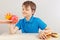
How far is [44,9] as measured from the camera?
130cm

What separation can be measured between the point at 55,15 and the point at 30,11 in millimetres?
445

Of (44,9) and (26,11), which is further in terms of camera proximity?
(44,9)

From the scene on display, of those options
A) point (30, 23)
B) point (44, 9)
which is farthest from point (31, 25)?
point (44, 9)

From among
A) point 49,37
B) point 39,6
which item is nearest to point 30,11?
point 49,37

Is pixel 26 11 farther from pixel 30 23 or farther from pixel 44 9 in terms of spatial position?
pixel 44 9

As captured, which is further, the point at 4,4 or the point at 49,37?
the point at 4,4

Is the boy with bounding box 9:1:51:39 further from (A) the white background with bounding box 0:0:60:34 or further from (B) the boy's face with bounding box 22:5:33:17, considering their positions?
(A) the white background with bounding box 0:0:60:34

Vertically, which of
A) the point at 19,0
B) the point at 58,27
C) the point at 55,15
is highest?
the point at 19,0

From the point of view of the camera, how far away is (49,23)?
1.32 metres

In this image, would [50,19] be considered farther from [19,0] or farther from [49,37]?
[49,37]

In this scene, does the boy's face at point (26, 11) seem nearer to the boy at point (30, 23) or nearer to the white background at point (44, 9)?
the boy at point (30, 23)

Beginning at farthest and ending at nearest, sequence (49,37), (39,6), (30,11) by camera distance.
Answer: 1. (39,6)
2. (30,11)
3. (49,37)

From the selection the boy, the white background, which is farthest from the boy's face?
the white background

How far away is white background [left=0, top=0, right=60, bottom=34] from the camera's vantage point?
1295 mm
